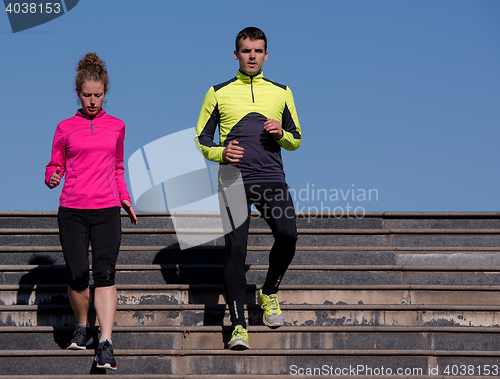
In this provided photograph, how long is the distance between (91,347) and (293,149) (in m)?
2.05

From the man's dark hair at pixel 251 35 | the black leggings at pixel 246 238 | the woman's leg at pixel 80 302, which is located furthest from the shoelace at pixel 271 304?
the man's dark hair at pixel 251 35

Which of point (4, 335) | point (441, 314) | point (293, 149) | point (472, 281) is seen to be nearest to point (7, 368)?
point (4, 335)

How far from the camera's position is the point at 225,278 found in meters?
4.28

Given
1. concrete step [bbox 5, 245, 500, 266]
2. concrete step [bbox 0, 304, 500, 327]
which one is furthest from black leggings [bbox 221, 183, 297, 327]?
concrete step [bbox 5, 245, 500, 266]

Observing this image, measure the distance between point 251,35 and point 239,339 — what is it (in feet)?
7.00

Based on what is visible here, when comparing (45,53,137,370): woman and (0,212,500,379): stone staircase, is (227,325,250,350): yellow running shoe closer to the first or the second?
(0,212,500,379): stone staircase

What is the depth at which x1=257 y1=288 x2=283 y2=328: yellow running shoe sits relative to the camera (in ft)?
14.7

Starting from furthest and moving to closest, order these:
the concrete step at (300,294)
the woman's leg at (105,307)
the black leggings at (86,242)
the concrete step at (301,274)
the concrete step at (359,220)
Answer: the concrete step at (359,220) < the concrete step at (301,274) < the concrete step at (300,294) < the black leggings at (86,242) < the woman's leg at (105,307)

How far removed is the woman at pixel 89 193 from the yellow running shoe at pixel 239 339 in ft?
2.68

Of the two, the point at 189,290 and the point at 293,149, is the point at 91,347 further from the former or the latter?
the point at 293,149

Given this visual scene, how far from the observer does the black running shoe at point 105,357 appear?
13.0ft

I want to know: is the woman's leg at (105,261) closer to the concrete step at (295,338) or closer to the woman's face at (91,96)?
the concrete step at (295,338)

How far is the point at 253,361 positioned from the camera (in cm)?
425

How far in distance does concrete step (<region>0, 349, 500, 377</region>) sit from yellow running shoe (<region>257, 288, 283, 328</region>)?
0.89 ft
